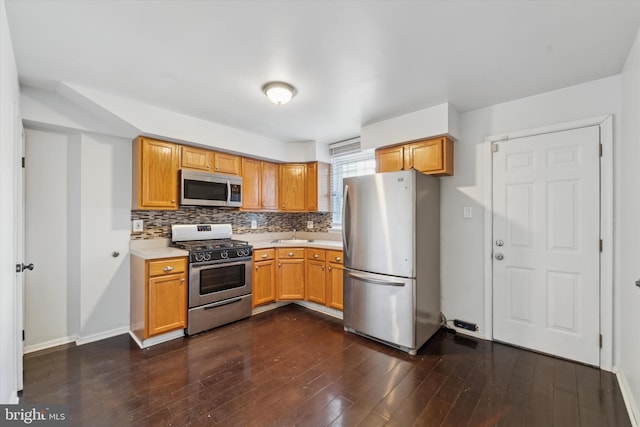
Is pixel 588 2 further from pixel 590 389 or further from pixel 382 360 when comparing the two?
pixel 382 360

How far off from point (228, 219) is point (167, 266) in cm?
123

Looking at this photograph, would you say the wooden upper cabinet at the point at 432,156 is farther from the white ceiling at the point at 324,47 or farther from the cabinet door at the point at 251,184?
the cabinet door at the point at 251,184

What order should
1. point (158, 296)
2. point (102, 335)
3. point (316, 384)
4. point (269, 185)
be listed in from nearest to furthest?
point (316, 384), point (158, 296), point (102, 335), point (269, 185)

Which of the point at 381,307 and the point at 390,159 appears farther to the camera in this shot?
the point at 390,159

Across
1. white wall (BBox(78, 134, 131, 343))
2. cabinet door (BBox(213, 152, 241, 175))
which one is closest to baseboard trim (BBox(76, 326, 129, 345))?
white wall (BBox(78, 134, 131, 343))

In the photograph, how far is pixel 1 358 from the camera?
4.67ft

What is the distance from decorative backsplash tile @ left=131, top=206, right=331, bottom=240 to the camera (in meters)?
3.24

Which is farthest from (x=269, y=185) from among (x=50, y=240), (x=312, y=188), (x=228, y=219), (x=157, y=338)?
(x=50, y=240)

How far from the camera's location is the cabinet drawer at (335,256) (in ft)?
11.1

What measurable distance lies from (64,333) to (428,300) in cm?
367

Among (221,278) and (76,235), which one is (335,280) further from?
(76,235)

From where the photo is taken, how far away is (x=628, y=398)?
1.89m

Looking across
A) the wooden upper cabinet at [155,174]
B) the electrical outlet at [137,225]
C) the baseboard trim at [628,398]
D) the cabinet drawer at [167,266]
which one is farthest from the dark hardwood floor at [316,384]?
the wooden upper cabinet at [155,174]

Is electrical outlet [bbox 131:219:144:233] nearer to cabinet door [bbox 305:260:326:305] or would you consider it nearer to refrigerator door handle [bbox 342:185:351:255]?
cabinet door [bbox 305:260:326:305]
